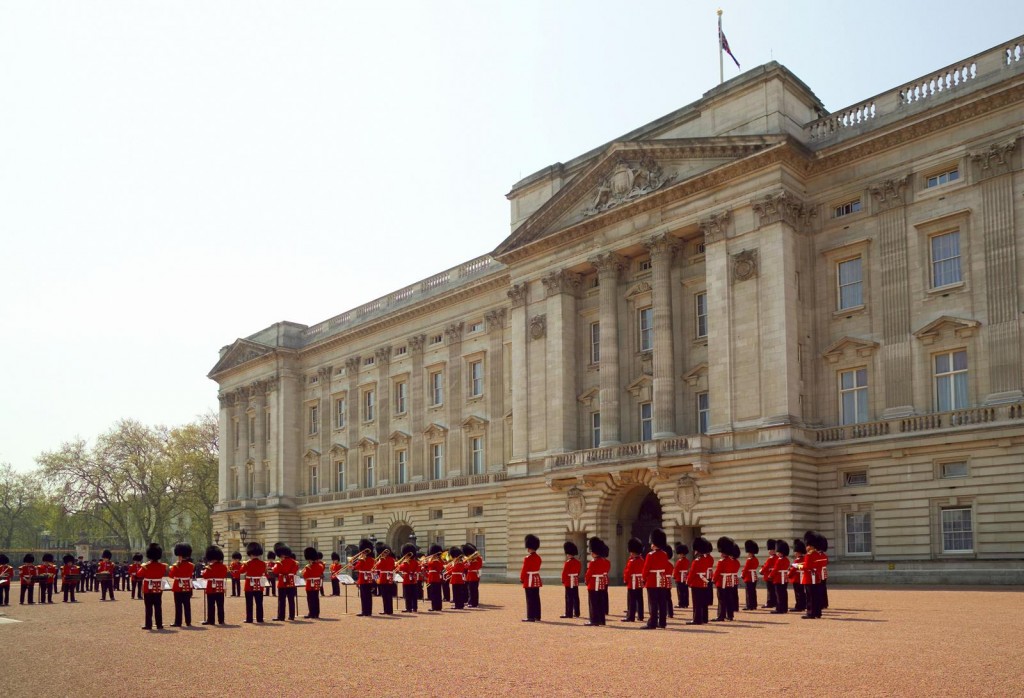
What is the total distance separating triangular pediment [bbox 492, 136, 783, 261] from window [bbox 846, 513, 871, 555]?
520 inches

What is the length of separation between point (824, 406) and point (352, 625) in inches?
795

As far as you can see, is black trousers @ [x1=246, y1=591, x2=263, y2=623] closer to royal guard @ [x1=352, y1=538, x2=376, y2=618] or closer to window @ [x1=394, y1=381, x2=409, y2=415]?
royal guard @ [x1=352, y1=538, x2=376, y2=618]

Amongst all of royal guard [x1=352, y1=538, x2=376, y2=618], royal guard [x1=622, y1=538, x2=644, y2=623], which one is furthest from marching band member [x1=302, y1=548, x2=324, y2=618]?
royal guard [x1=622, y1=538, x2=644, y2=623]

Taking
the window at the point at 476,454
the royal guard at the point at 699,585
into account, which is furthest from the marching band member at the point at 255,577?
the window at the point at 476,454

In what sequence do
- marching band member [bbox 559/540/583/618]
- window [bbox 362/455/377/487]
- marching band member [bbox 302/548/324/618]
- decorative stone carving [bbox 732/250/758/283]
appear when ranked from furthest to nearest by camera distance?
window [bbox 362/455/377/487], decorative stone carving [bbox 732/250/758/283], marching band member [bbox 302/548/324/618], marching band member [bbox 559/540/583/618]

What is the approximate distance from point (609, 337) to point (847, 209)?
34.8 ft

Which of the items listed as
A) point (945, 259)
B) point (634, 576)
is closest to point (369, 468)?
point (945, 259)

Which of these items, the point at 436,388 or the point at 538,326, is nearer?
the point at 538,326

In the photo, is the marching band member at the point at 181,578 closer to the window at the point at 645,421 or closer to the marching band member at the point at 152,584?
the marching band member at the point at 152,584

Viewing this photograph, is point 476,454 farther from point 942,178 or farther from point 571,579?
point 571,579

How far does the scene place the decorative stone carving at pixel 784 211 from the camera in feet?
115

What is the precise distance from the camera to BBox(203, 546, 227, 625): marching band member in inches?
859

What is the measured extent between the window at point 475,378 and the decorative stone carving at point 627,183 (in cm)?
1306

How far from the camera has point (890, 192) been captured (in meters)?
33.9
